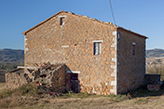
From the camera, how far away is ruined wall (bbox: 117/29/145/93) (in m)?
11.0

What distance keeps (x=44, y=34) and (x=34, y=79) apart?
3.50m

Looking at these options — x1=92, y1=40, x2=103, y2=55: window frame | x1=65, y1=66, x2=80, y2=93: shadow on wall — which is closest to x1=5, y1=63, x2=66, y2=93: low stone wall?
x1=65, y1=66, x2=80, y2=93: shadow on wall

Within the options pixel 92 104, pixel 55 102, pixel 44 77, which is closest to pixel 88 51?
pixel 44 77

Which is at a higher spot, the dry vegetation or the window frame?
the window frame

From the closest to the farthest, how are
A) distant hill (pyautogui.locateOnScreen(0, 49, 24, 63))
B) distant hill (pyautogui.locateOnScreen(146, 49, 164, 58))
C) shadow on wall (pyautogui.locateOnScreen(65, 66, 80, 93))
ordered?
1. shadow on wall (pyautogui.locateOnScreen(65, 66, 80, 93))
2. distant hill (pyautogui.locateOnScreen(0, 49, 24, 63))
3. distant hill (pyautogui.locateOnScreen(146, 49, 164, 58))

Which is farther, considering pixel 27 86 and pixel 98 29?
pixel 98 29

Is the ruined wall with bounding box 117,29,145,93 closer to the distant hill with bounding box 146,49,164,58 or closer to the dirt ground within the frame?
the dirt ground

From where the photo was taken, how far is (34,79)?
1098cm

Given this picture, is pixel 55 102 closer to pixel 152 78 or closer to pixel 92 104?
pixel 92 104

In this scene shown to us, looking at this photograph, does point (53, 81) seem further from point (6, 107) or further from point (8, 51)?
point (8, 51)

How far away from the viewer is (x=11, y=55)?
6531 centimetres

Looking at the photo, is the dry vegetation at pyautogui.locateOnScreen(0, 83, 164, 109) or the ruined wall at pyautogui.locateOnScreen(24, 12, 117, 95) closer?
the dry vegetation at pyautogui.locateOnScreen(0, 83, 164, 109)

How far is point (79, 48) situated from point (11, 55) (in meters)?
59.8

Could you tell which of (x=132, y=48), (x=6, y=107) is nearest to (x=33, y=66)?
(x=6, y=107)
